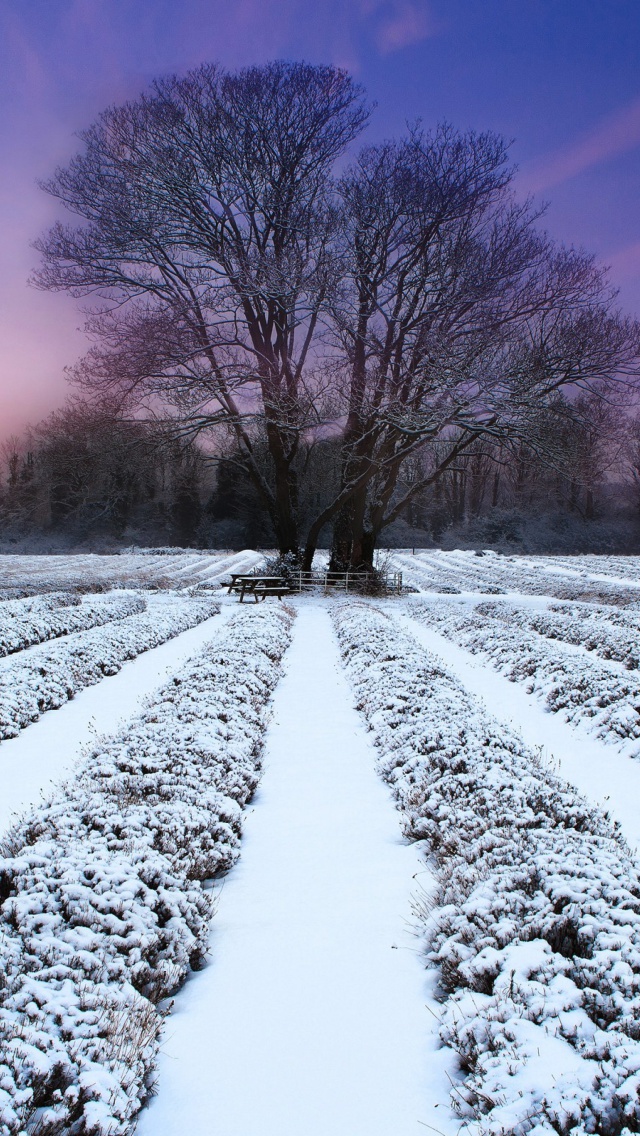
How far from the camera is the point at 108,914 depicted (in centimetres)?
368

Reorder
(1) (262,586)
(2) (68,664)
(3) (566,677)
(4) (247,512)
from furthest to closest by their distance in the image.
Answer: (4) (247,512)
(1) (262,586)
(2) (68,664)
(3) (566,677)

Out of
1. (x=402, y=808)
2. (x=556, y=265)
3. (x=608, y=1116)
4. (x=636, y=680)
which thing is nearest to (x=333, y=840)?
(x=402, y=808)

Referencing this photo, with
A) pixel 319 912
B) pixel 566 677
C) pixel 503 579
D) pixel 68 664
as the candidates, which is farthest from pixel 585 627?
pixel 503 579

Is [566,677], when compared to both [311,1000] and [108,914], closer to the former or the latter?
[311,1000]

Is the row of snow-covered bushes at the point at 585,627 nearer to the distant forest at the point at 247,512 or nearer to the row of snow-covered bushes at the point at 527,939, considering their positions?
the row of snow-covered bushes at the point at 527,939

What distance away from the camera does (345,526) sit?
26.5 meters

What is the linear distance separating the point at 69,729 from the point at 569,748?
21.4 ft

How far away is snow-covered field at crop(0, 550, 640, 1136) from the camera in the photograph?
9.00ft

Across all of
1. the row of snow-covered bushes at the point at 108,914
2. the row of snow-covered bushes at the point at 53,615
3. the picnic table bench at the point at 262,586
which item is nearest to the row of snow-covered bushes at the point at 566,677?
the row of snow-covered bushes at the point at 108,914

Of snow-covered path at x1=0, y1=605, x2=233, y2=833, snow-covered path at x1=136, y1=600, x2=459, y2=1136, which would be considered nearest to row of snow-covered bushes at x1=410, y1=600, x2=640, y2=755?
snow-covered path at x1=136, y1=600, x2=459, y2=1136

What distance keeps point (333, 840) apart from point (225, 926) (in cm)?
137

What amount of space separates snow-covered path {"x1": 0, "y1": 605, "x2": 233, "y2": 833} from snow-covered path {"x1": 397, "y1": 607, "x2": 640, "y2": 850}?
5.31m

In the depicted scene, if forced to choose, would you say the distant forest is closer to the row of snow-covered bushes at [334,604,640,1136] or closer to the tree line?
the tree line

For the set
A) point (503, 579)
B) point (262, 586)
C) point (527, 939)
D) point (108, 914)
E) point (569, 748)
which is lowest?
point (569, 748)
